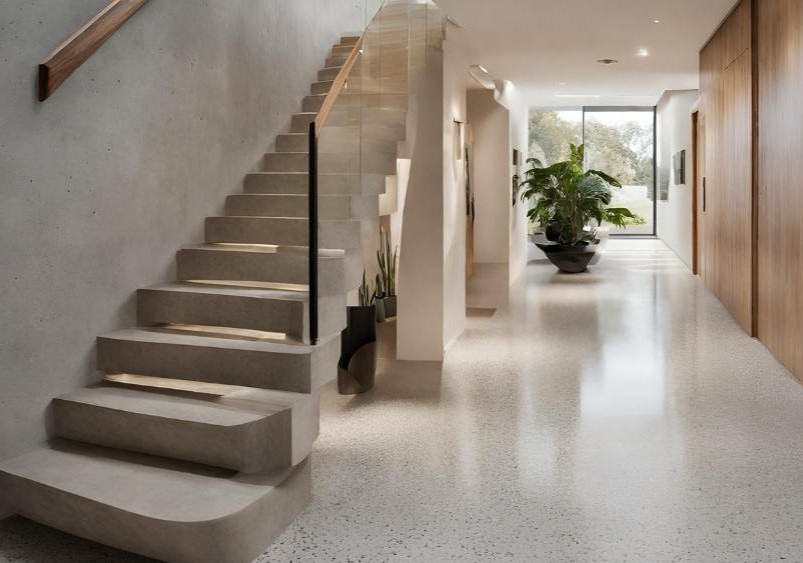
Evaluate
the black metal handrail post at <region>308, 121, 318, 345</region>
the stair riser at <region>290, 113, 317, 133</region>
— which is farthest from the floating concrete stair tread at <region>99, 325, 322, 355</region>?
the stair riser at <region>290, 113, 317, 133</region>

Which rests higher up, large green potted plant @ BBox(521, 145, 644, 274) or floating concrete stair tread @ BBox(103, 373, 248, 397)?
large green potted plant @ BBox(521, 145, 644, 274)

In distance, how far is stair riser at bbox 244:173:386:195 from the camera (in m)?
4.23

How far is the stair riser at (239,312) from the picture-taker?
12.9ft

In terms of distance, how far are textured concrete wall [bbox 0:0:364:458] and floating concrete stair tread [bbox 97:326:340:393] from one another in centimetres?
19

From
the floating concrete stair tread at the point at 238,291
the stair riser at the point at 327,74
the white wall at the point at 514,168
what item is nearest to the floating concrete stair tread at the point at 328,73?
the stair riser at the point at 327,74

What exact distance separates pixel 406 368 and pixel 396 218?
388cm

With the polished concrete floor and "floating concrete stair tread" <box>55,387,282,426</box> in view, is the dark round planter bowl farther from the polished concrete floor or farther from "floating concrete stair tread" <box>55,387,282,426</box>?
"floating concrete stair tread" <box>55,387,282,426</box>

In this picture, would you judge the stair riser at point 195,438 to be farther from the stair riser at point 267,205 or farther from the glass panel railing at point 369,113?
the stair riser at point 267,205

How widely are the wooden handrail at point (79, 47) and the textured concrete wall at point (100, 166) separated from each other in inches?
2.8

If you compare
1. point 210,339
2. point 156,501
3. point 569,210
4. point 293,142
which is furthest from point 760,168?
point 569,210

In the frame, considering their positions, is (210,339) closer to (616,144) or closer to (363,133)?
(363,133)

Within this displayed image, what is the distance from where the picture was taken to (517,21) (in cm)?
821

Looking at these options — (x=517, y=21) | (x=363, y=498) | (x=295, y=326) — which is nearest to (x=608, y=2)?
(x=517, y=21)

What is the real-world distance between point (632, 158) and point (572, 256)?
908 centimetres
